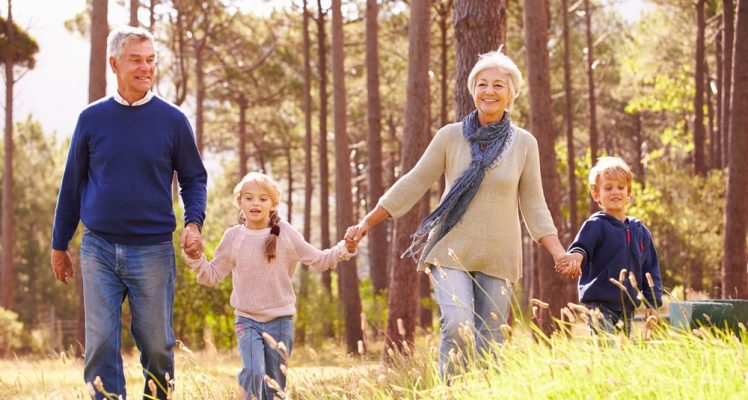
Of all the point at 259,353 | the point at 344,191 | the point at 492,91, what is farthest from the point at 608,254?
the point at 344,191

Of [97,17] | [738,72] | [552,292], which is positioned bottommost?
[552,292]

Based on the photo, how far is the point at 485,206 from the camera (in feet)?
16.5

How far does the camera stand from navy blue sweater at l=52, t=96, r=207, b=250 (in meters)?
5.01

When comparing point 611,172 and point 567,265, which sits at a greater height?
point 611,172

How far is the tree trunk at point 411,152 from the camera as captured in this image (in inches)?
471

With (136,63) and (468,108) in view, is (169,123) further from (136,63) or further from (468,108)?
(468,108)

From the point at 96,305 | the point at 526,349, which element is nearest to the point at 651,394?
the point at 526,349

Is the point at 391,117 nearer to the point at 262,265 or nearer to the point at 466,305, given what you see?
the point at 262,265

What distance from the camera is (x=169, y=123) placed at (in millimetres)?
5180

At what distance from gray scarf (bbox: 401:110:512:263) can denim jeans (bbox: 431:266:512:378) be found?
243 millimetres

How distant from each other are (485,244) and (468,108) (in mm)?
4063

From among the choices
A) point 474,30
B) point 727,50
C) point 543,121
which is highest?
point 727,50

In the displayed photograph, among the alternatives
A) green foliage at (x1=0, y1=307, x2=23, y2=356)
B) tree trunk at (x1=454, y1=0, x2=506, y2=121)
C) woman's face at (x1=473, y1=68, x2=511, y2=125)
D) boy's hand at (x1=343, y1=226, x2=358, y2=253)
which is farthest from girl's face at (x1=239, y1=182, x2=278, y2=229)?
green foliage at (x1=0, y1=307, x2=23, y2=356)

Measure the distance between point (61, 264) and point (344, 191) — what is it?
1145 centimetres
